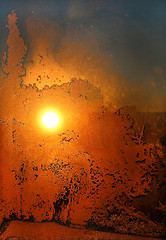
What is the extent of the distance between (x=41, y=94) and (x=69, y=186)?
62cm

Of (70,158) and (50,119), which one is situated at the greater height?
(50,119)

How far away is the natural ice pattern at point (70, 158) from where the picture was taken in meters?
1.04

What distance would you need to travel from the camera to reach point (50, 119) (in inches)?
42.8

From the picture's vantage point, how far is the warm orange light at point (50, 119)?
3.56ft

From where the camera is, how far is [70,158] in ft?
3.55

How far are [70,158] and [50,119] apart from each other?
0.92 feet

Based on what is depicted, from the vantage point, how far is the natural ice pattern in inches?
41.1

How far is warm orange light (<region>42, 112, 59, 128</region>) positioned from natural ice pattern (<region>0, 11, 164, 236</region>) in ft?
0.15

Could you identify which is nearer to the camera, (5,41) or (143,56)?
(143,56)

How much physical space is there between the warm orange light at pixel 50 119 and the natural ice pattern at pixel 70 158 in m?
0.05

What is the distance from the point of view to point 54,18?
1.12 metres

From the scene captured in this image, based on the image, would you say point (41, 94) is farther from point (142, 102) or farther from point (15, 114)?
point (142, 102)

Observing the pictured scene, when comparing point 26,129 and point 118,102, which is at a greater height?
→ point 118,102

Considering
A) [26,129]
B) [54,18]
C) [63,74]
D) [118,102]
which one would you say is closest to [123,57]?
[118,102]
